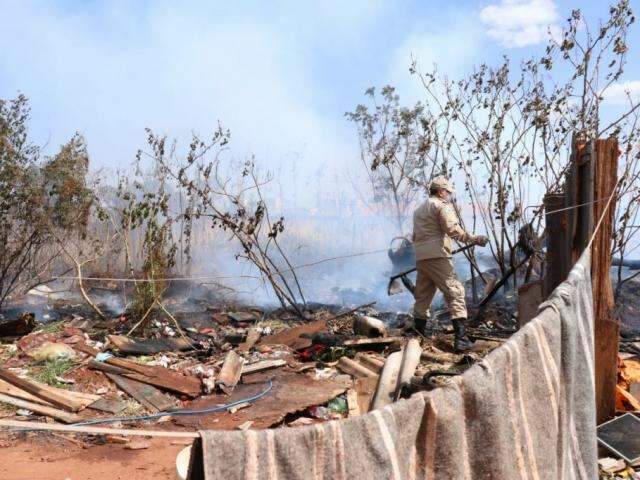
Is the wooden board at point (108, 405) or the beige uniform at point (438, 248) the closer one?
the wooden board at point (108, 405)

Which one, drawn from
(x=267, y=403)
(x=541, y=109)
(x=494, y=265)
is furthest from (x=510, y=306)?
(x=267, y=403)

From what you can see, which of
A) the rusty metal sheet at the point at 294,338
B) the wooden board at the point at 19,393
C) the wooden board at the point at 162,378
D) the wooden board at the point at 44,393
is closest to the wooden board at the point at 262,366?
the wooden board at the point at 162,378

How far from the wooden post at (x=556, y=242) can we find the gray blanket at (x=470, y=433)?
8.10ft

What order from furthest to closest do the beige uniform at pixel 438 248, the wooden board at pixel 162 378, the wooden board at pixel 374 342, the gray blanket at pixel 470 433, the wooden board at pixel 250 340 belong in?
the wooden board at pixel 250 340 → the wooden board at pixel 374 342 → the beige uniform at pixel 438 248 → the wooden board at pixel 162 378 → the gray blanket at pixel 470 433

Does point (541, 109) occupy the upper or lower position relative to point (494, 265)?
upper

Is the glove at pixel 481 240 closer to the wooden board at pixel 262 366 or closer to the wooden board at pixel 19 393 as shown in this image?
the wooden board at pixel 262 366

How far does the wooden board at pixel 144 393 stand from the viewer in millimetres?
5871

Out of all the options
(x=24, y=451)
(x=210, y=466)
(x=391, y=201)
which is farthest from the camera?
(x=391, y=201)

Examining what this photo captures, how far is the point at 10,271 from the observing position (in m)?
11.8

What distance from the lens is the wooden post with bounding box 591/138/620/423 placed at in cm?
409

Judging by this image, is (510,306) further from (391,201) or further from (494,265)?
(391,201)

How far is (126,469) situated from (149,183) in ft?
28.5

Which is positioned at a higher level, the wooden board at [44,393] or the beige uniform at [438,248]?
the beige uniform at [438,248]

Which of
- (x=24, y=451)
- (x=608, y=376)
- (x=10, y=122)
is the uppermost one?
(x=10, y=122)
